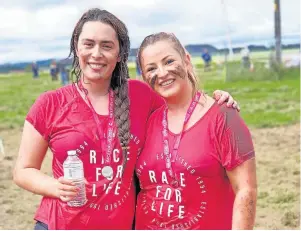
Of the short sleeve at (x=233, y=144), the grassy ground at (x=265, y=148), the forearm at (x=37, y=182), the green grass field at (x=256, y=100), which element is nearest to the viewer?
the short sleeve at (x=233, y=144)

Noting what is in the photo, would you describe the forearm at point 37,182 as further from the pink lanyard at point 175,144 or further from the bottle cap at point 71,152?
the pink lanyard at point 175,144


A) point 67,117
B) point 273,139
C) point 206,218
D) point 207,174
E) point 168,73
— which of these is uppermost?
point 168,73

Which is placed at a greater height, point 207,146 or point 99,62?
point 99,62

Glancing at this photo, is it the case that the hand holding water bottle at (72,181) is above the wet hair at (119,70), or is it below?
below

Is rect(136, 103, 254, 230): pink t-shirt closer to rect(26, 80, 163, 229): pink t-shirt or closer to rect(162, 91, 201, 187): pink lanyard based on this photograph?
rect(162, 91, 201, 187): pink lanyard

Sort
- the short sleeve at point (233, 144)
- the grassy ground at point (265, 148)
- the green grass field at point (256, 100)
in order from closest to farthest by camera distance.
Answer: the short sleeve at point (233, 144) < the grassy ground at point (265, 148) < the green grass field at point (256, 100)

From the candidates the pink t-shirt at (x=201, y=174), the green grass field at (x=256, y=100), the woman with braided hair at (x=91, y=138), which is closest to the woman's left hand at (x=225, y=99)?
the pink t-shirt at (x=201, y=174)

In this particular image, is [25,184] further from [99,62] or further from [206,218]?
[206,218]

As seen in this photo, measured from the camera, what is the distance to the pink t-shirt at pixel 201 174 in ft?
7.95

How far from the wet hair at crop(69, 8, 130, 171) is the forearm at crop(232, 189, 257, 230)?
50 cm

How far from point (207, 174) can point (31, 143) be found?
75 cm

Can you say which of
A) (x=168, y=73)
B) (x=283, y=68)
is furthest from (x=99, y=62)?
(x=283, y=68)

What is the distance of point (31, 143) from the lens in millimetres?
2600

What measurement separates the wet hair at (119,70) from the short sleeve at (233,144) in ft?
1.36
